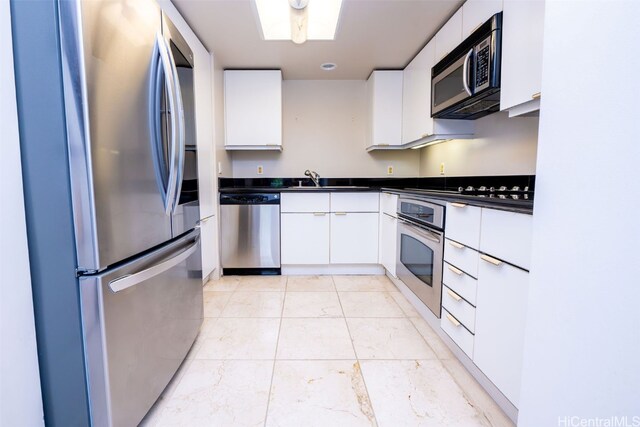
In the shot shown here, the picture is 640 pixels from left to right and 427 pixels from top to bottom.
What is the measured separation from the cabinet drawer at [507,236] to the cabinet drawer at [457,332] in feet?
1.39

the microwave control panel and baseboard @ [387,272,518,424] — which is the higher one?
the microwave control panel

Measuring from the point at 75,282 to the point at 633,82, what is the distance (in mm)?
1217

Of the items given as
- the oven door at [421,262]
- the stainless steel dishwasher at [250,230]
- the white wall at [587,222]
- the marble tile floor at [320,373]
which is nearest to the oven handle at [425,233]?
the oven door at [421,262]

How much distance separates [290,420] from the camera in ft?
3.47

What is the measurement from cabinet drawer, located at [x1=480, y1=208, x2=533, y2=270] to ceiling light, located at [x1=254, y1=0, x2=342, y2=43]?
5.60ft

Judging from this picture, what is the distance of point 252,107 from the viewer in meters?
2.78

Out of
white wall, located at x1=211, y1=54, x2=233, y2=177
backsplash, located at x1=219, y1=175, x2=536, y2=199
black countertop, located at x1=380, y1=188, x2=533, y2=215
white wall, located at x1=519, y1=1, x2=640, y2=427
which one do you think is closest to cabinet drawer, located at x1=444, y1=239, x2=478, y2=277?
black countertop, located at x1=380, y1=188, x2=533, y2=215

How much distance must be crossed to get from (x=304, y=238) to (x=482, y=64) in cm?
188

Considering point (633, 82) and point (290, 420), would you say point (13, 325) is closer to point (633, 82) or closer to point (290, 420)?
point (290, 420)

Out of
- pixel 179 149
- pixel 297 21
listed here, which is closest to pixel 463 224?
pixel 179 149

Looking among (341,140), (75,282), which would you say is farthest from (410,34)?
(75,282)

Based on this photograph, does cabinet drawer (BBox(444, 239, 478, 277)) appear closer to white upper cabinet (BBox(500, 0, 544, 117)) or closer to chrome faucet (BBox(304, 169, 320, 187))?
white upper cabinet (BBox(500, 0, 544, 117))

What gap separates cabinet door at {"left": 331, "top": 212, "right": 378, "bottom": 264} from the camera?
269 cm

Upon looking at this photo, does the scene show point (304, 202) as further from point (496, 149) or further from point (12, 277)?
point (12, 277)
